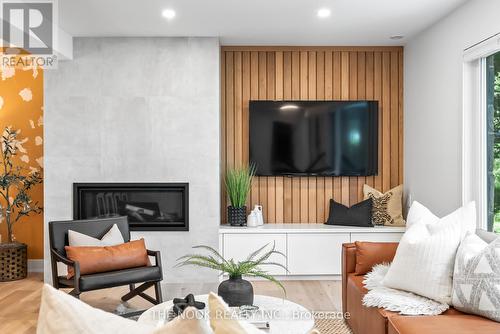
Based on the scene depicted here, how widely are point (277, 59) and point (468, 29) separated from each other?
2.27 meters

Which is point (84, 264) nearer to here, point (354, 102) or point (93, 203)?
point (93, 203)

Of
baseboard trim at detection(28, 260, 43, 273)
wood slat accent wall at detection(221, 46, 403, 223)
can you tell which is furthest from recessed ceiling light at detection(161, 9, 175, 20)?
baseboard trim at detection(28, 260, 43, 273)

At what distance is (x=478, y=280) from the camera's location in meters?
2.54

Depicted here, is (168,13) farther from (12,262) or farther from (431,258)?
(12,262)

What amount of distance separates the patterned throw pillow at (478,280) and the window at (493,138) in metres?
1.34

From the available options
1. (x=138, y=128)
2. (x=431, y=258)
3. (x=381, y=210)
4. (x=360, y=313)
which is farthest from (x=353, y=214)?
(x=431, y=258)

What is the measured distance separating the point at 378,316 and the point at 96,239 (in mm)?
2463

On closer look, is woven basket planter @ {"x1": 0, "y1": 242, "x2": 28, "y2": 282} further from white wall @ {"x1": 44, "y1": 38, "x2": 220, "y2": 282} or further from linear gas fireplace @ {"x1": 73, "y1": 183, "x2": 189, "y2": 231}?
linear gas fireplace @ {"x1": 73, "y1": 183, "x2": 189, "y2": 231}

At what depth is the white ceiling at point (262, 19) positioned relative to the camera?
4.22m

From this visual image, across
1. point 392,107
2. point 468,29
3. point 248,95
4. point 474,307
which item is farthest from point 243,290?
point 392,107

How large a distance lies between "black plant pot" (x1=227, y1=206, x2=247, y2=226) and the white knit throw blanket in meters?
2.46

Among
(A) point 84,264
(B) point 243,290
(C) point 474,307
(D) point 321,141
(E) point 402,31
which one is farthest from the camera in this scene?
(D) point 321,141

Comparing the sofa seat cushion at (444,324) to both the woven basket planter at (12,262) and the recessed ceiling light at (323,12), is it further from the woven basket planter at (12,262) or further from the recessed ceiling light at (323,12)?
the woven basket planter at (12,262)

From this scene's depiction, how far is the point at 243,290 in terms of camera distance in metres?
2.83
